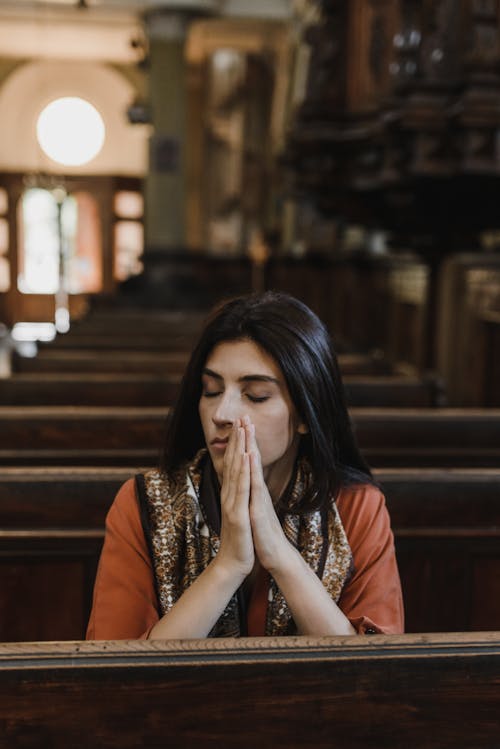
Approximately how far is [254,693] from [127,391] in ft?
8.50

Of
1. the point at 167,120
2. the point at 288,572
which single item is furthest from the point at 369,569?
the point at 167,120

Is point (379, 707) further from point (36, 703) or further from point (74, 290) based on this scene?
point (74, 290)

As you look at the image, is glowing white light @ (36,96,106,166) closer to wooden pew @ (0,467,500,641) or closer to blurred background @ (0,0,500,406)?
blurred background @ (0,0,500,406)

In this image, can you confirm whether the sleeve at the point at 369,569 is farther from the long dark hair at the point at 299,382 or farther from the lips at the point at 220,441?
the lips at the point at 220,441

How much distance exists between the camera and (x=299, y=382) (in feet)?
4.98

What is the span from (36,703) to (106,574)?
40 centimetres

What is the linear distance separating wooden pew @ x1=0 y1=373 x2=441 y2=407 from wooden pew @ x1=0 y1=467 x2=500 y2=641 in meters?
1.39

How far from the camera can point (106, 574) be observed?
5.04 feet

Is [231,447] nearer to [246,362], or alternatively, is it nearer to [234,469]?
[234,469]

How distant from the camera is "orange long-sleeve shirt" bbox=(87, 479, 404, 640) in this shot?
4.94 feet

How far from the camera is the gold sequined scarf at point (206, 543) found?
5.02 feet

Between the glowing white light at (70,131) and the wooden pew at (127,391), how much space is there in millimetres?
12184

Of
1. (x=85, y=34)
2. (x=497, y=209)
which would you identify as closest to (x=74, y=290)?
(x=85, y=34)

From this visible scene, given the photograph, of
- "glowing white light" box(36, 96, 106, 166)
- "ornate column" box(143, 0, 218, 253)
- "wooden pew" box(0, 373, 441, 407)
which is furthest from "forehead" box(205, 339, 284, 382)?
"glowing white light" box(36, 96, 106, 166)
